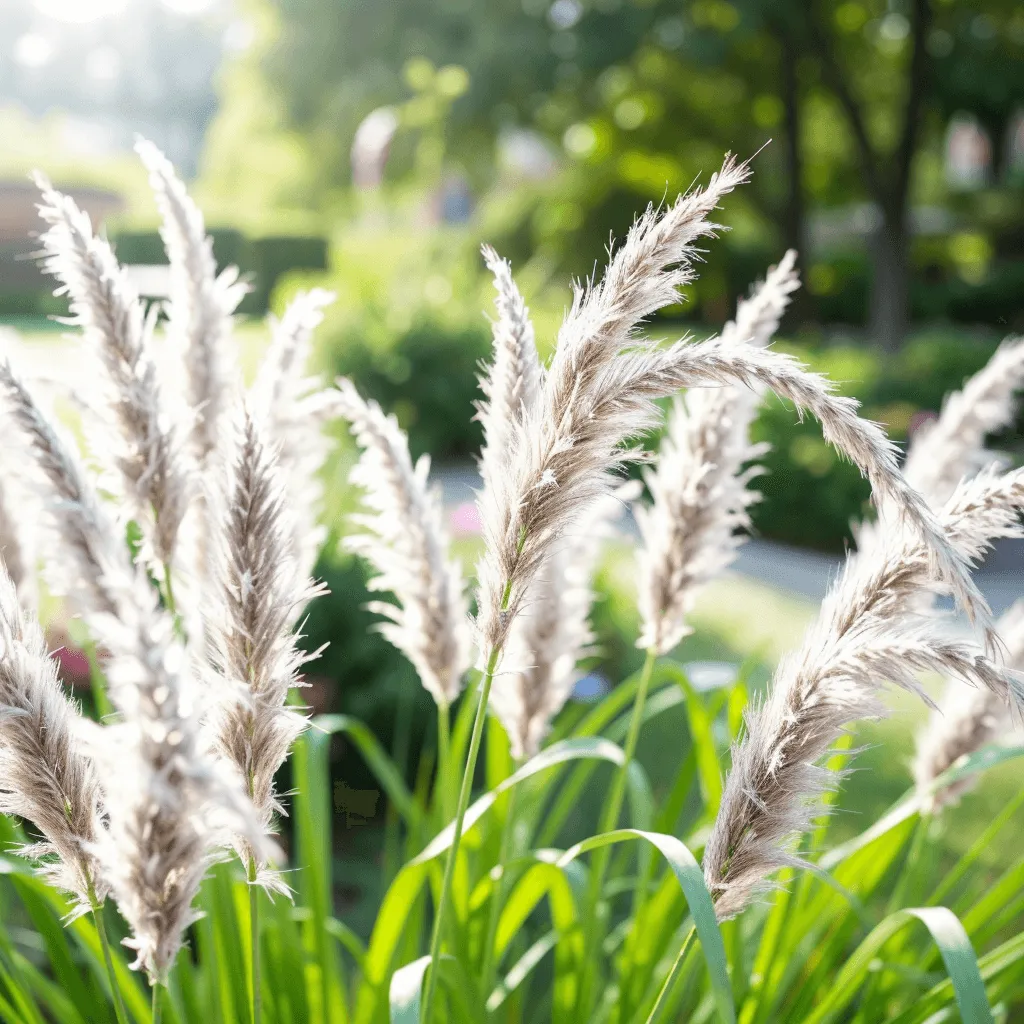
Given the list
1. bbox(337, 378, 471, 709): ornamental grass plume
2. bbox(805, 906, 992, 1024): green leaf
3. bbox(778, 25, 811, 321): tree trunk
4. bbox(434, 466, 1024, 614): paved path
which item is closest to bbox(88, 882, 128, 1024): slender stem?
bbox(337, 378, 471, 709): ornamental grass plume

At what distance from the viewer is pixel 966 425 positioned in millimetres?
1796

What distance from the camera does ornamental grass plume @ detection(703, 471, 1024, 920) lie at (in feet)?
3.21

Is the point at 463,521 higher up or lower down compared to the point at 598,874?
higher up

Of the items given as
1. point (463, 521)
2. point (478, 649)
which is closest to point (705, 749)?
point (478, 649)

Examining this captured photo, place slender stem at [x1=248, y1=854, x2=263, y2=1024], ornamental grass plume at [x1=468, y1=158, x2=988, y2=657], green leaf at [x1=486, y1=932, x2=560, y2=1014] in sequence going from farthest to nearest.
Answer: green leaf at [x1=486, y1=932, x2=560, y2=1014] < slender stem at [x1=248, y1=854, x2=263, y2=1024] < ornamental grass plume at [x1=468, y1=158, x2=988, y2=657]

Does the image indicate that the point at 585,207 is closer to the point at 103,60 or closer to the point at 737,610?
the point at 737,610

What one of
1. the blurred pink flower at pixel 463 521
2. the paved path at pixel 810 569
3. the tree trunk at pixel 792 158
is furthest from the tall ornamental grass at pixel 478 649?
the tree trunk at pixel 792 158

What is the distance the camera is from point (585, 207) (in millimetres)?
18578

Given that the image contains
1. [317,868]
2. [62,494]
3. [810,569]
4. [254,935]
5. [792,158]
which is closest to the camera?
[62,494]

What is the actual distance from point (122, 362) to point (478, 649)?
56 cm

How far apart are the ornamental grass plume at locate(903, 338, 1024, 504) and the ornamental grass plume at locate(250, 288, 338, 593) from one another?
967mm

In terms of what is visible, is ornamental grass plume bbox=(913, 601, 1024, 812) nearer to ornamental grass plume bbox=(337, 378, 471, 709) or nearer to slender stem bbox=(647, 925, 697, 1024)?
slender stem bbox=(647, 925, 697, 1024)

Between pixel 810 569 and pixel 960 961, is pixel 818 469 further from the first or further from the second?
pixel 960 961

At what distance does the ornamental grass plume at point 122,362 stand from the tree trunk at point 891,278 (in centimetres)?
1533
